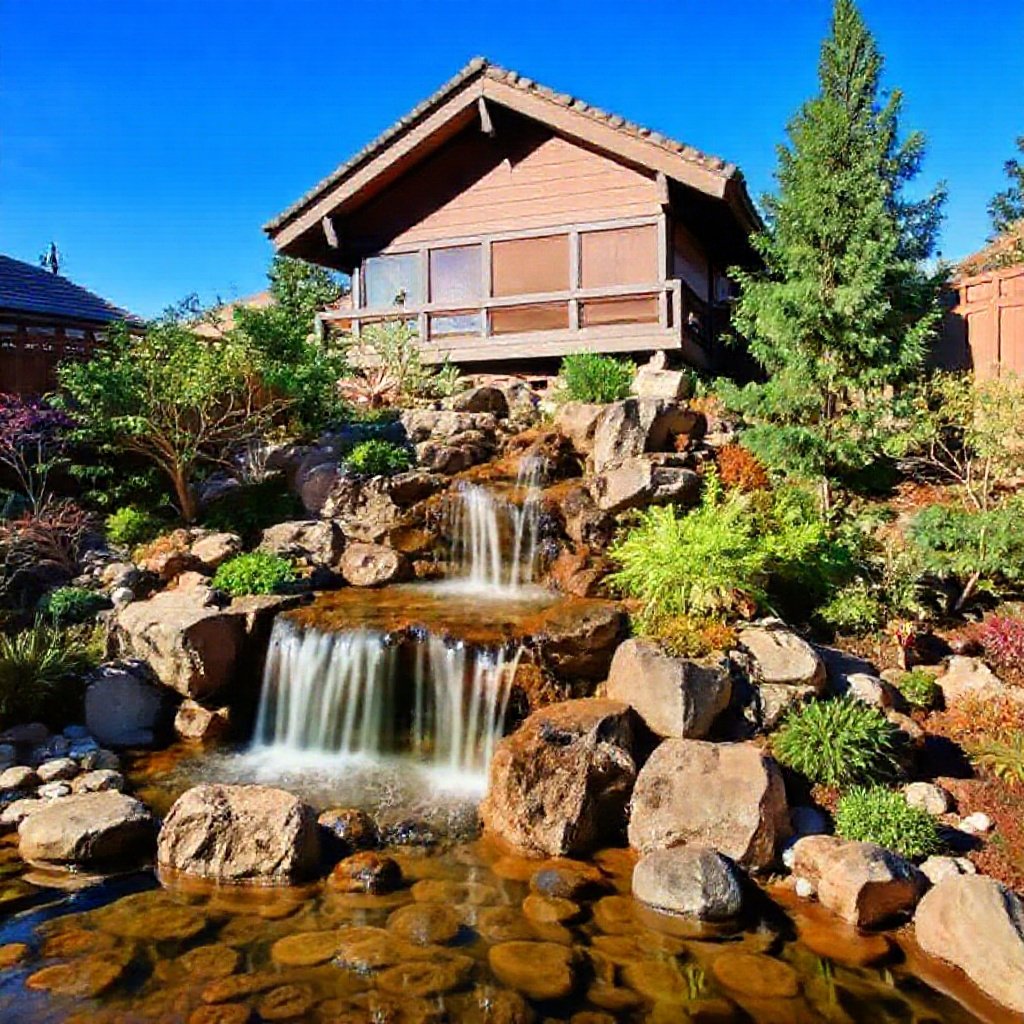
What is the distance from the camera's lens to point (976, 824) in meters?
6.64

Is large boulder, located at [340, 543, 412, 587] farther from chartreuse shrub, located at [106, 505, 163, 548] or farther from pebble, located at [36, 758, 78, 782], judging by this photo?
pebble, located at [36, 758, 78, 782]

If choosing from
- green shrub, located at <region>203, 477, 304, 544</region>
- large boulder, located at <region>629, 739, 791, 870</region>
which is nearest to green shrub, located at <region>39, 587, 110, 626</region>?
green shrub, located at <region>203, 477, 304, 544</region>

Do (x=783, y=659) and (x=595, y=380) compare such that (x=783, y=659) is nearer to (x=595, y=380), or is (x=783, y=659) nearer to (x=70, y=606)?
(x=595, y=380)

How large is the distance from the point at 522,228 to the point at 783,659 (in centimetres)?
1238

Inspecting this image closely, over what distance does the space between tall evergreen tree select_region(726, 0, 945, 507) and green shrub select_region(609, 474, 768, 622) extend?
120 inches

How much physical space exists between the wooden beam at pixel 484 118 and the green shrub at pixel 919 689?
43.7 feet

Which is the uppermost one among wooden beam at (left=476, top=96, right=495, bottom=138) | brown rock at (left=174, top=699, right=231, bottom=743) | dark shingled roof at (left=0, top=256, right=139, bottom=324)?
wooden beam at (left=476, top=96, right=495, bottom=138)

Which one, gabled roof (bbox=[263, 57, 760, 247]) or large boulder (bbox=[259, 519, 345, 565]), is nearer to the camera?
large boulder (bbox=[259, 519, 345, 565])

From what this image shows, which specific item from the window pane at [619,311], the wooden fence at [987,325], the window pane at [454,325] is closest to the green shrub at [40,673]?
the window pane at [454,325]

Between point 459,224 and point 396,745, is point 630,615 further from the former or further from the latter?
point 459,224

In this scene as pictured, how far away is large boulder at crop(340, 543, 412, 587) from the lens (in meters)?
11.2

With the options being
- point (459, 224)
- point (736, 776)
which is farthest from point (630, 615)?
point (459, 224)

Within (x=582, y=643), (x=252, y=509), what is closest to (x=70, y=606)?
(x=252, y=509)

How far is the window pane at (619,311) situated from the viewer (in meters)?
16.5
